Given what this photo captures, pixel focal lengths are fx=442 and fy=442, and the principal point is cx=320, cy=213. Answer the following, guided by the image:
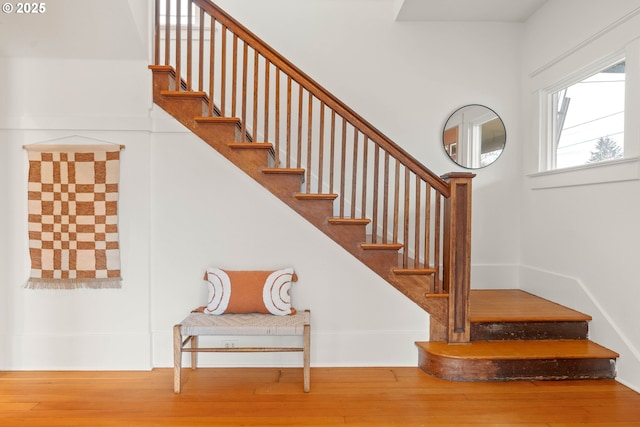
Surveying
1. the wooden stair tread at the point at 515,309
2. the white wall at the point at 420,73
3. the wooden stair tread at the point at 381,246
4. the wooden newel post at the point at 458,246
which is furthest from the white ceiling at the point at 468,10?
the wooden stair tread at the point at 515,309

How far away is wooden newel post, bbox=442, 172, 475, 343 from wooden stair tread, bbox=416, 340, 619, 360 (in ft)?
0.54

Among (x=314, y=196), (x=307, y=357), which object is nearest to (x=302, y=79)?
(x=314, y=196)

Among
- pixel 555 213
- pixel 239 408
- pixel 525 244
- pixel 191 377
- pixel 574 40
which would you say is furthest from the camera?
pixel 525 244

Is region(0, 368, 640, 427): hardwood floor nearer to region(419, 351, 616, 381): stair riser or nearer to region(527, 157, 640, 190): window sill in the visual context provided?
region(419, 351, 616, 381): stair riser

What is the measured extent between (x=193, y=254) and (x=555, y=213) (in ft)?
10.4

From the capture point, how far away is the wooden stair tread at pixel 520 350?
3105mm

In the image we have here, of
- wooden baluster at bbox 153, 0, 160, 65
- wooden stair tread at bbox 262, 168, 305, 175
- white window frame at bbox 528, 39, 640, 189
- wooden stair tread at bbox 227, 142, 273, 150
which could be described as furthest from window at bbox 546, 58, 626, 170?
wooden baluster at bbox 153, 0, 160, 65

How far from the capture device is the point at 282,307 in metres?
3.28

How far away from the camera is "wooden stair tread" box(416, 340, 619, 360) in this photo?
3105 millimetres

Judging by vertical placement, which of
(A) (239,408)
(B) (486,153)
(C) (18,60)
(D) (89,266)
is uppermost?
(C) (18,60)

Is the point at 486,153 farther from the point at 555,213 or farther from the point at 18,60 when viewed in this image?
the point at 18,60

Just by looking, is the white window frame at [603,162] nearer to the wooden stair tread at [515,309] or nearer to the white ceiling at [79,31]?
the wooden stair tread at [515,309]

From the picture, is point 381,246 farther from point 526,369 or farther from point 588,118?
point 588,118

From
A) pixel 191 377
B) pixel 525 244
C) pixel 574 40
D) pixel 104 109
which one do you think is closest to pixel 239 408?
pixel 191 377
